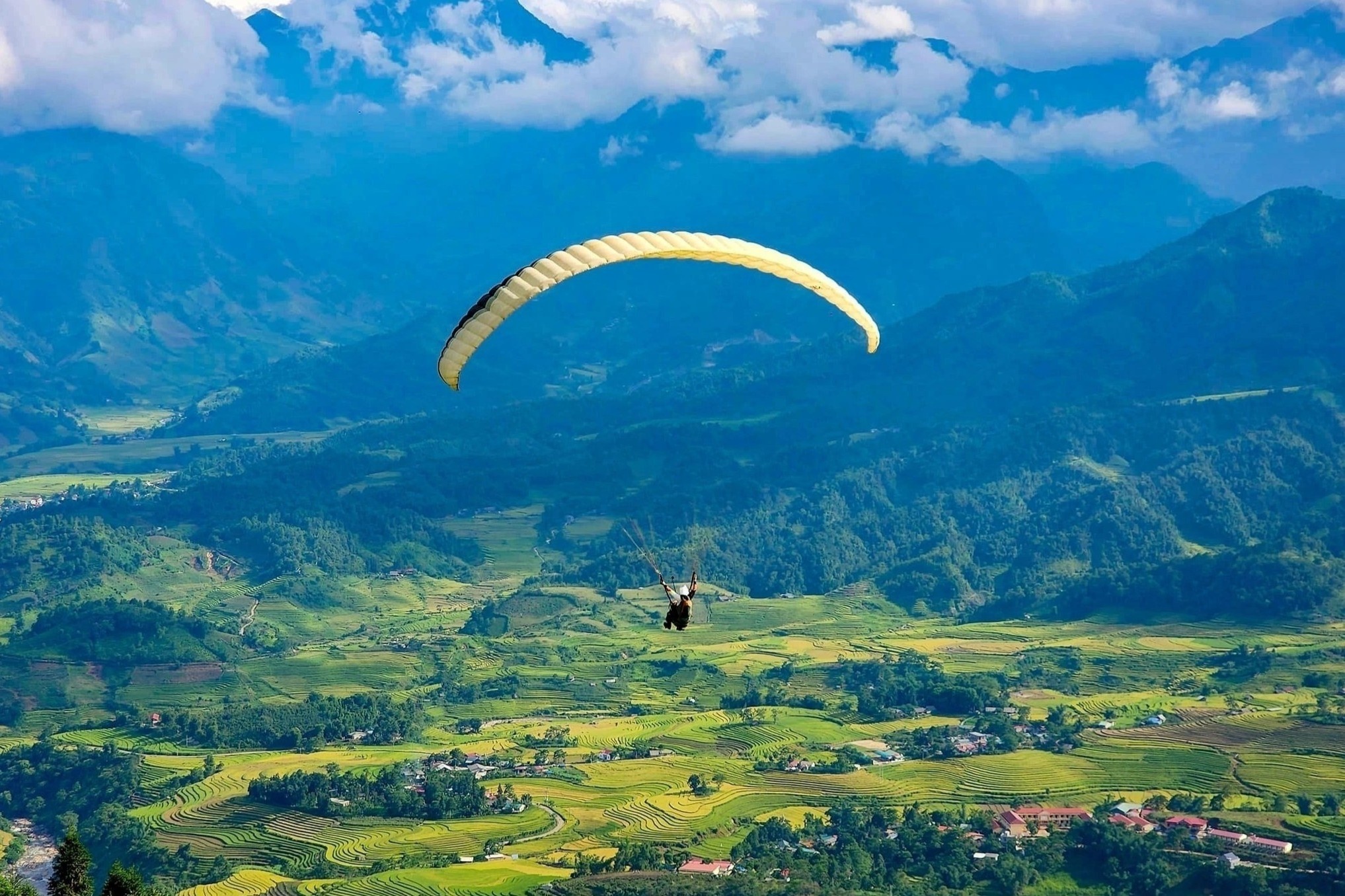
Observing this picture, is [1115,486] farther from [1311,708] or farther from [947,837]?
[947,837]

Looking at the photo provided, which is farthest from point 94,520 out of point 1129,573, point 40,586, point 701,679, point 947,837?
point 947,837

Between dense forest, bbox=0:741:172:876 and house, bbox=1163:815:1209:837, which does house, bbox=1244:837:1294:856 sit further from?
dense forest, bbox=0:741:172:876

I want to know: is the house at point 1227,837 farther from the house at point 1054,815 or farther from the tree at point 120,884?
the tree at point 120,884

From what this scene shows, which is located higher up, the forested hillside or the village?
the forested hillside

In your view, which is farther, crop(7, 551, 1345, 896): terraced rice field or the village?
crop(7, 551, 1345, 896): terraced rice field

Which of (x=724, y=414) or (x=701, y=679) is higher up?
(x=724, y=414)

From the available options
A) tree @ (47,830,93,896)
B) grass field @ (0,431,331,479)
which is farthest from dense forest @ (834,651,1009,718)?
grass field @ (0,431,331,479)

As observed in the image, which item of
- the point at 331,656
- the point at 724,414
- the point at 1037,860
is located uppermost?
the point at 724,414

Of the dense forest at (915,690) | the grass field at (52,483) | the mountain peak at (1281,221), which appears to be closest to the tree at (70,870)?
the dense forest at (915,690)
